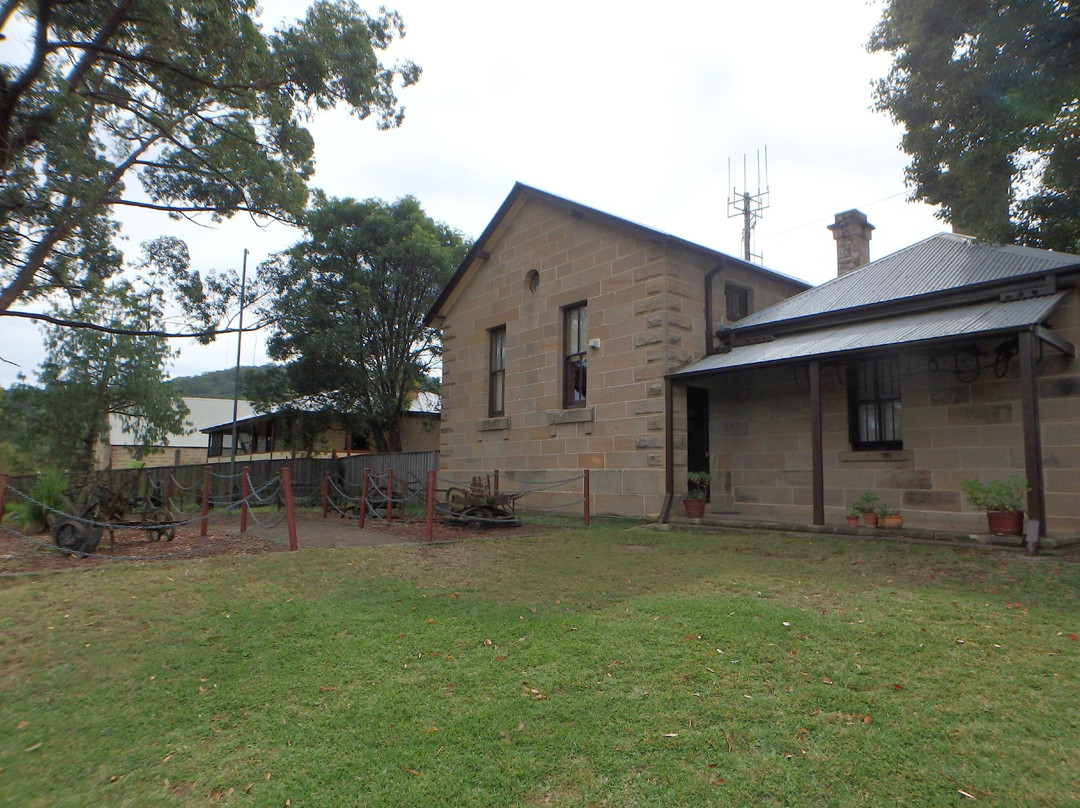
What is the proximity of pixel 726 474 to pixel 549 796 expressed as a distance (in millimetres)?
10648

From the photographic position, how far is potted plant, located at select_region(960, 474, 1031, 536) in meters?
8.07

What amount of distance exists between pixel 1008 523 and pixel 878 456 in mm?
2992

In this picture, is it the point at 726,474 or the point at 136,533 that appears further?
the point at 726,474

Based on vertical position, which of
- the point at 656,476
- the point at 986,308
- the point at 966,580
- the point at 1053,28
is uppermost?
the point at 1053,28

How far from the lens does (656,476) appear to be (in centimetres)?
1251

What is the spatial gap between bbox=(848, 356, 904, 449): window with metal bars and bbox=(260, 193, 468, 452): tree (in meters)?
15.6

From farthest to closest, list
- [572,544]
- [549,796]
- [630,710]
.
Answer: [572,544] → [630,710] → [549,796]

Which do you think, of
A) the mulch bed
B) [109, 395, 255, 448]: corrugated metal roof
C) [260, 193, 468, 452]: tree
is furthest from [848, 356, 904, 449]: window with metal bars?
[109, 395, 255, 448]: corrugated metal roof

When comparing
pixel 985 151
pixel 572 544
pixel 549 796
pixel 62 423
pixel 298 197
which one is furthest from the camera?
pixel 62 423

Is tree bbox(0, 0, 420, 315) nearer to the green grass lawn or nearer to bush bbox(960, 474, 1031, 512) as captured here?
the green grass lawn

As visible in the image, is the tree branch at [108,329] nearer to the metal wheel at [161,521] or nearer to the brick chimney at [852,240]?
the metal wheel at [161,521]

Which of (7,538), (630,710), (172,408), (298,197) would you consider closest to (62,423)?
(172,408)

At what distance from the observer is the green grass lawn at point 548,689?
3.31 metres

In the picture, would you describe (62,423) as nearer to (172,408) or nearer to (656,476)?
(172,408)
